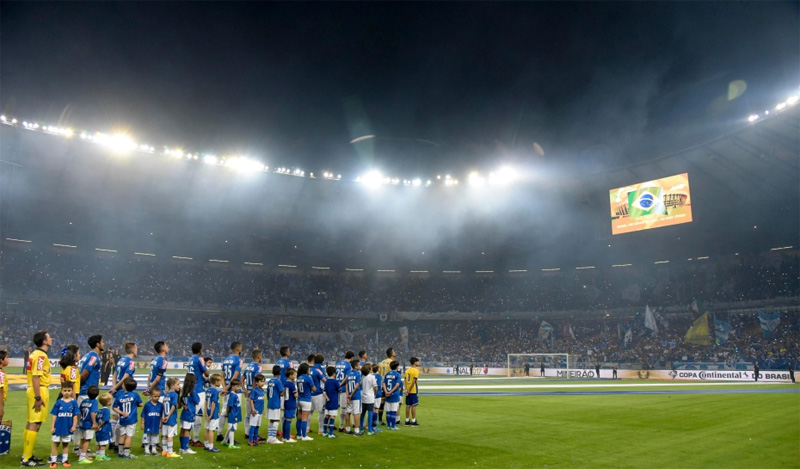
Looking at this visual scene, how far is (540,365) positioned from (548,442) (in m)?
35.1

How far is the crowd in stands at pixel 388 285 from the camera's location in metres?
49.8

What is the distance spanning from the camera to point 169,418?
954 centimetres

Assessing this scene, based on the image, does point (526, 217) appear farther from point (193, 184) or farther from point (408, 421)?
point (408, 421)

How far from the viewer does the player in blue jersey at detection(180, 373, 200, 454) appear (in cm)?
980

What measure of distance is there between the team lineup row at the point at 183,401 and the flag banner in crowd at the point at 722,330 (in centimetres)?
4432

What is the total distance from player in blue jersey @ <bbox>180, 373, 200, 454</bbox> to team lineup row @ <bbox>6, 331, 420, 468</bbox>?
0.02 m

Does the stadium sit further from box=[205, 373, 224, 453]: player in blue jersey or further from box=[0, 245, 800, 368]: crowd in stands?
box=[205, 373, 224, 453]: player in blue jersey

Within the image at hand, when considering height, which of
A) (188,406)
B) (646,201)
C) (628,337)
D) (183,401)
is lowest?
(188,406)

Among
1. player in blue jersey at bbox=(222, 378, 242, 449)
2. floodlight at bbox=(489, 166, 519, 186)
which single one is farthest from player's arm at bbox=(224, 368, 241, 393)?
floodlight at bbox=(489, 166, 519, 186)

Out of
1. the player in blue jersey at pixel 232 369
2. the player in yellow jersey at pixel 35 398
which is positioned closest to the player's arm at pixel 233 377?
the player in blue jersey at pixel 232 369

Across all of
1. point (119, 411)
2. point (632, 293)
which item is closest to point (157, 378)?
point (119, 411)

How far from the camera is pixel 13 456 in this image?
9250 mm

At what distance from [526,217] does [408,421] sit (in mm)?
40961

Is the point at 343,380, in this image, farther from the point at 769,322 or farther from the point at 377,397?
the point at 769,322
